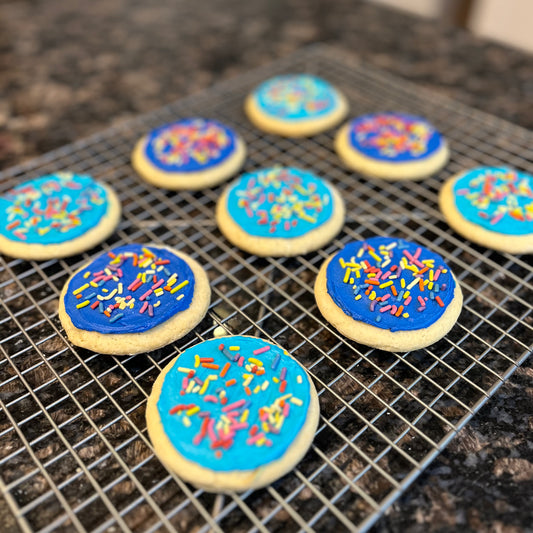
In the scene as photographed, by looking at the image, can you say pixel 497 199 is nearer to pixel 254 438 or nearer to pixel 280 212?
pixel 280 212

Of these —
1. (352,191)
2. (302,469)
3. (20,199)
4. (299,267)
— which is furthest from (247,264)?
(20,199)

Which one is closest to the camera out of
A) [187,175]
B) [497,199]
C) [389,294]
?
[389,294]

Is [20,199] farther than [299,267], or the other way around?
[20,199]

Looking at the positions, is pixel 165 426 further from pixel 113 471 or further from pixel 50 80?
pixel 50 80

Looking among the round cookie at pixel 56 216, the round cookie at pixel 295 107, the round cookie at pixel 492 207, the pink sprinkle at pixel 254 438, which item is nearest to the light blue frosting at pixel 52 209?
the round cookie at pixel 56 216

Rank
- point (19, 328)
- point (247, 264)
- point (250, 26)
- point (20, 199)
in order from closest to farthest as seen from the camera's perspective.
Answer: point (19, 328)
point (247, 264)
point (20, 199)
point (250, 26)

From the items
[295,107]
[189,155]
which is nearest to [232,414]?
[189,155]

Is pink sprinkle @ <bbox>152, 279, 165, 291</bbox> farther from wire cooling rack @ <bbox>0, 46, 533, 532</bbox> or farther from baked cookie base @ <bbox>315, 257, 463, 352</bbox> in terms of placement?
baked cookie base @ <bbox>315, 257, 463, 352</bbox>

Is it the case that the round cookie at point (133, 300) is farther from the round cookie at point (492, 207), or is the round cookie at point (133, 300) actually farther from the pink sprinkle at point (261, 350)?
the round cookie at point (492, 207)

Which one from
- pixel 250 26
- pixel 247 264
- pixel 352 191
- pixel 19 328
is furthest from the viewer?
pixel 250 26
